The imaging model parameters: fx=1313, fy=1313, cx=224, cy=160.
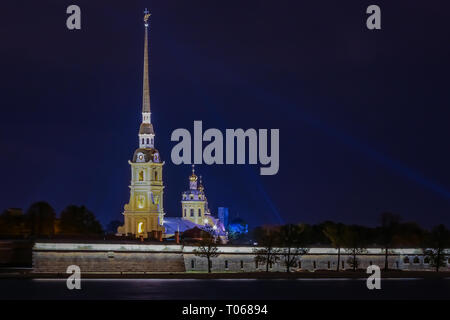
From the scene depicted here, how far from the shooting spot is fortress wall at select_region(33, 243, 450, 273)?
12231cm

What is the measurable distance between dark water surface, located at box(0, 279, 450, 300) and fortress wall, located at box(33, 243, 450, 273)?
2.42 metres

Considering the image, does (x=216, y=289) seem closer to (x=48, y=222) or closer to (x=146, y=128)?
(x=48, y=222)

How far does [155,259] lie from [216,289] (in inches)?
939

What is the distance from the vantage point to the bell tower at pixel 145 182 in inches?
7151

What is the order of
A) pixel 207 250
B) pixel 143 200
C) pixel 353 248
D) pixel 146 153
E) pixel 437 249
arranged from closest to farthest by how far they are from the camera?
1. pixel 207 250
2. pixel 353 248
3. pixel 437 249
4. pixel 146 153
5. pixel 143 200

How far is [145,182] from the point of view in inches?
7185

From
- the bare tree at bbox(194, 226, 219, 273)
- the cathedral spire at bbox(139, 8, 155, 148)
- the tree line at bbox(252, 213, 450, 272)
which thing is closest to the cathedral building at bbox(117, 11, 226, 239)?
the cathedral spire at bbox(139, 8, 155, 148)

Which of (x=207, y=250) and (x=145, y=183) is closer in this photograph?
(x=207, y=250)

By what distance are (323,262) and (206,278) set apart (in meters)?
20.6

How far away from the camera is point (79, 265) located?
12400 centimetres

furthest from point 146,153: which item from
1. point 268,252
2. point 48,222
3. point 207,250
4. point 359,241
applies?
point 268,252

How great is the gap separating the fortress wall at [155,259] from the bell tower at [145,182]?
134 ft
